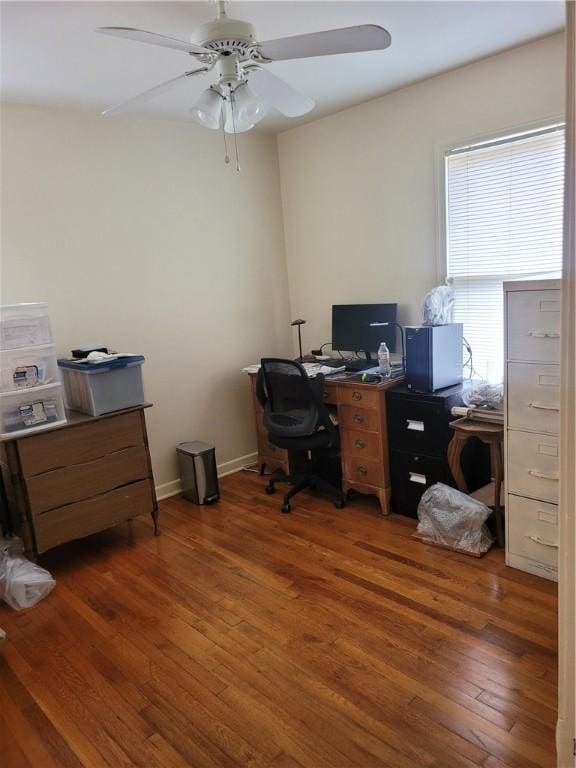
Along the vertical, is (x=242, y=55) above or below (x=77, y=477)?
above

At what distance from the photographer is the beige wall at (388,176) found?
285cm

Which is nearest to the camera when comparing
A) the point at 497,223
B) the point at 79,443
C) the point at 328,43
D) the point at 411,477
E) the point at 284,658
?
the point at 328,43

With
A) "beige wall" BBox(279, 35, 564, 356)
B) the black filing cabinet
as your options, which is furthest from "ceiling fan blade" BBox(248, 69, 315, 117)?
the black filing cabinet

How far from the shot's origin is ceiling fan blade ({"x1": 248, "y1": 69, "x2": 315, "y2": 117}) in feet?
6.95

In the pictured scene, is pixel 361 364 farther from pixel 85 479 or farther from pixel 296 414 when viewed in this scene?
pixel 85 479

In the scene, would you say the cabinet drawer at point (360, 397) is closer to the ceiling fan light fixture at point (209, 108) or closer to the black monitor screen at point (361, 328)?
the black monitor screen at point (361, 328)

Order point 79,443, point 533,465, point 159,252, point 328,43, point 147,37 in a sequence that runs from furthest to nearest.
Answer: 1. point 159,252
2. point 79,443
3. point 533,465
4. point 328,43
5. point 147,37

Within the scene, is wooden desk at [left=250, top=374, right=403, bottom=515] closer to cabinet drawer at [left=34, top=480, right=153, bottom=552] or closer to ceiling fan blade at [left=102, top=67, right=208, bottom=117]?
cabinet drawer at [left=34, top=480, right=153, bottom=552]

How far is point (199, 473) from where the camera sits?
3.63 metres

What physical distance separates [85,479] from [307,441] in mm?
1336

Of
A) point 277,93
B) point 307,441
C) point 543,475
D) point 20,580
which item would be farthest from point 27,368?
point 543,475

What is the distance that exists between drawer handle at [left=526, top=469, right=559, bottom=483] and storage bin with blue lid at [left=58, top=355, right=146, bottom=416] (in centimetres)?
211

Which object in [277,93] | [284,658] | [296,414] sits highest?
[277,93]

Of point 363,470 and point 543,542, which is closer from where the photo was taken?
point 543,542
